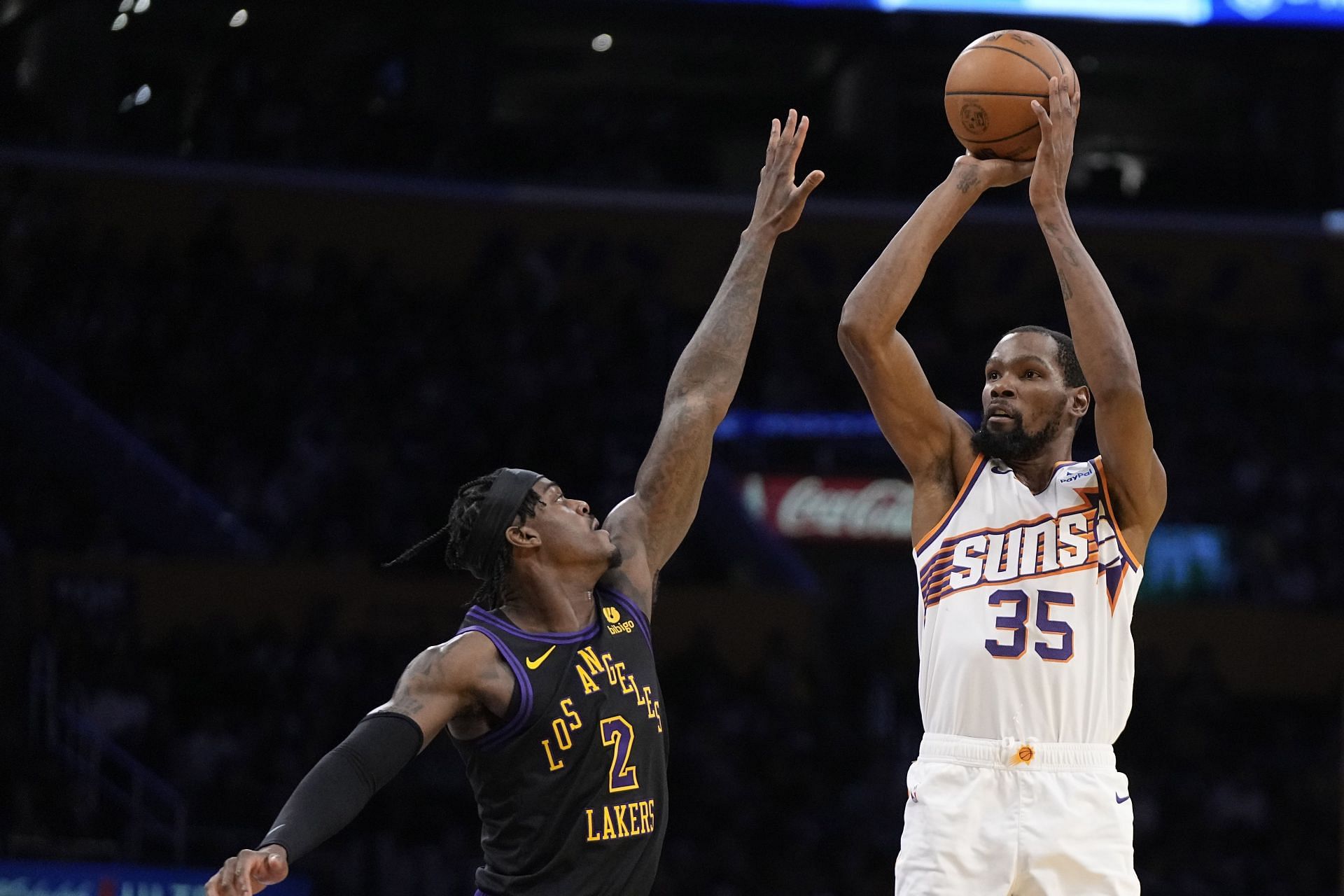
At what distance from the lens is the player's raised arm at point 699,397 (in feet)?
15.2

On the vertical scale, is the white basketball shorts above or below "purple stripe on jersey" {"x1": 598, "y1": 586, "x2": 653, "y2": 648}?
below

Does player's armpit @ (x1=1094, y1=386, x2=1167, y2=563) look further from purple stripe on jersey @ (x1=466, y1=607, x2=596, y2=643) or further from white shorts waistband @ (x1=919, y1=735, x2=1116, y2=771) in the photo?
purple stripe on jersey @ (x1=466, y1=607, x2=596, y2=643)

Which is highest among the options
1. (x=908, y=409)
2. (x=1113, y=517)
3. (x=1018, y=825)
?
(x=908, y=409)

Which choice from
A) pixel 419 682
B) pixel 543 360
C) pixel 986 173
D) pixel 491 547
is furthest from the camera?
pixel 543 360

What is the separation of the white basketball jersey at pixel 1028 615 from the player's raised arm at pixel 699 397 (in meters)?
0.68

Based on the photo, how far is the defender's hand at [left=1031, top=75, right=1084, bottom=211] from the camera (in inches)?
176

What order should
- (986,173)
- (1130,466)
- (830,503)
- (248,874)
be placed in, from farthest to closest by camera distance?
1. (830,503)
2. (986,173)
3. (1130,466)
4. (248,874)

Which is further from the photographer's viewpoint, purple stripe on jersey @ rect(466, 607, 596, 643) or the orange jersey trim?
the orange jersey trim

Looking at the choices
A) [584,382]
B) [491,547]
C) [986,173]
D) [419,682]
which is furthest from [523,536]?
[584,382]

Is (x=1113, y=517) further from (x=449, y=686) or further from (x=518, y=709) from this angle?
(x=449, y=686)

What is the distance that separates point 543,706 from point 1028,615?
1.26 m

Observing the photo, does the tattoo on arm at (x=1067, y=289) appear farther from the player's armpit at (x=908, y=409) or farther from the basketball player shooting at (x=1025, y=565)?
the player's armpit at (x=908, y=409)

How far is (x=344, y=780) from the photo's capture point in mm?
3703

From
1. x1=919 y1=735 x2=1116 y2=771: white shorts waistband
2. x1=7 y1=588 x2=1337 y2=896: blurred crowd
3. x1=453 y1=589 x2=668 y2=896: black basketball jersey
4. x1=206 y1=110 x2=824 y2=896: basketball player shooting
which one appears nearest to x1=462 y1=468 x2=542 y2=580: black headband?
x1=206 y1=110 x2=824 y2=896: basketball player shooting
